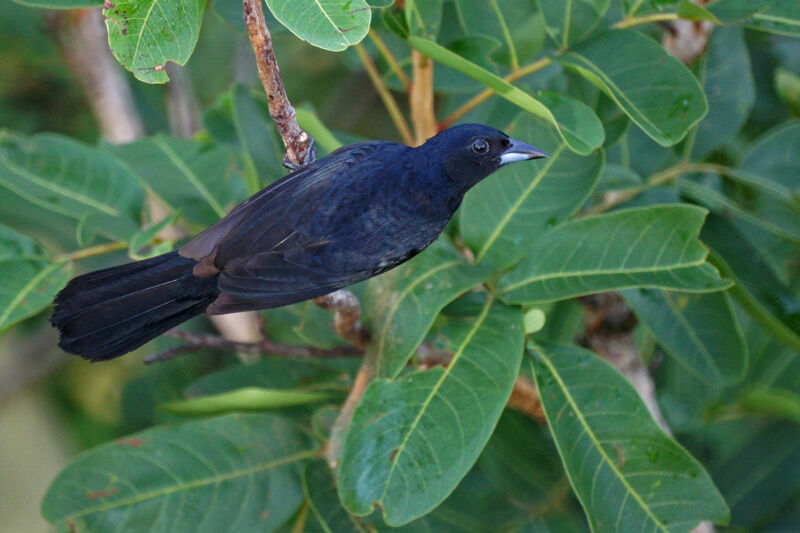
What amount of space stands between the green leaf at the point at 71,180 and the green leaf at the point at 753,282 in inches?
65.7

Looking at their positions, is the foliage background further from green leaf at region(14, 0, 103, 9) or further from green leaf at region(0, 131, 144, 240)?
green leaf at region(14, 0, 103, 9)

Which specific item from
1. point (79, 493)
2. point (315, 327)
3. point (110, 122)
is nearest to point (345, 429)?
point (315, 327)

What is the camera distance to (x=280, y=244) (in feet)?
7.20

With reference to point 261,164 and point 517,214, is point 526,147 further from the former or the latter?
point 261,164

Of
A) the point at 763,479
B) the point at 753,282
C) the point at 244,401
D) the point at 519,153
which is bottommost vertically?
the point at 763,479

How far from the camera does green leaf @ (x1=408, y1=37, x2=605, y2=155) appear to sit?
1924 millimetres

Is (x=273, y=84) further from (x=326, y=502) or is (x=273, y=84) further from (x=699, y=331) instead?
(x=699, y=331)

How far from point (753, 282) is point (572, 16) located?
35.6 inches

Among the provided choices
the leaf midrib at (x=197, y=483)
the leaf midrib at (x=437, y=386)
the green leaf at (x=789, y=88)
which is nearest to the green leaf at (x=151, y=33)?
the leaf midrib at (x=437, y=386)

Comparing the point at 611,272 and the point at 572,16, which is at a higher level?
the point at 572,16

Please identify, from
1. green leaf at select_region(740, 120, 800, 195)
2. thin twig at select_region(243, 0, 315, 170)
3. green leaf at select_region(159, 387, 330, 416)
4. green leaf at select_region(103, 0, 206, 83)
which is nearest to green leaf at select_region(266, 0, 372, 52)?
thin twig at select_region(243, 0, 315, 170)

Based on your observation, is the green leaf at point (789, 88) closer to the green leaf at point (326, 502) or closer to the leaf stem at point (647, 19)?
the leaf stem at point (647, 19)

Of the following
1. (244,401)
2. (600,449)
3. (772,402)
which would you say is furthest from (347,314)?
(772,402)

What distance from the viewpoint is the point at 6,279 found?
7.70ft
